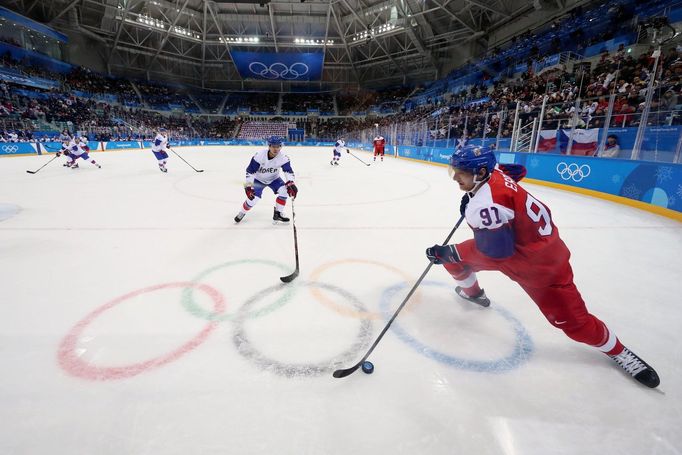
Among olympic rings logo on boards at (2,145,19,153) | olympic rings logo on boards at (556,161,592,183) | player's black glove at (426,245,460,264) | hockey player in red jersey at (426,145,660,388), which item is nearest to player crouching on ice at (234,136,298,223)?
player's black glove at (426,245,460,264)

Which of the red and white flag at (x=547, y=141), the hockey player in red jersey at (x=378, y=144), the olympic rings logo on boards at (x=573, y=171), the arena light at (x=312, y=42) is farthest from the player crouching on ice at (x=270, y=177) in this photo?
the arena light at (x=312, y=42)

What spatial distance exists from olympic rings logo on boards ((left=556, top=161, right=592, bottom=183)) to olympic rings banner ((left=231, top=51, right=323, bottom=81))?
36.1m

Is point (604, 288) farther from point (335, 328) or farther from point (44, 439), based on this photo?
point (44, 439)

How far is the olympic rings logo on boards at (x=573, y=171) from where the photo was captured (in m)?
7.34

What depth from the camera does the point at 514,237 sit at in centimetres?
188

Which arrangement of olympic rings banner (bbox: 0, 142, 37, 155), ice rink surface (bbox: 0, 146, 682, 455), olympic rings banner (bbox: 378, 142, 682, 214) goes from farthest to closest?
olympic rings banner (bbox: 0, 142, 37, 155), olympic rings banner (bbox: 378, 142, 682, 214), ice rink surface (bbox: 0, 146, 682, 455)

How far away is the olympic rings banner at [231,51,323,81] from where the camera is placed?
123ft

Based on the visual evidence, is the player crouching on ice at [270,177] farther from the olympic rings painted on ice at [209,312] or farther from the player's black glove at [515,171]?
the player's black glove at [515,171]

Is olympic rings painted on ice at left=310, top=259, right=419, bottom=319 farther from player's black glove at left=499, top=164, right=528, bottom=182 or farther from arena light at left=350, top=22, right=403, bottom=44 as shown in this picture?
arena light at left=350, top=22, right=403, bottom=44

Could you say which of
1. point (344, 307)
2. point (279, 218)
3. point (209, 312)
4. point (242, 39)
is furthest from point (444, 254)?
point (242, 39)

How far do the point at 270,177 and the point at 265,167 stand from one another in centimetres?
20

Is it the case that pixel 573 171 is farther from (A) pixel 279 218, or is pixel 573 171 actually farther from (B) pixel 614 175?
(A) pixel 279 218

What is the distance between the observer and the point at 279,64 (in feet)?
130

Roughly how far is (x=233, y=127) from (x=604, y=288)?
4875 cm
